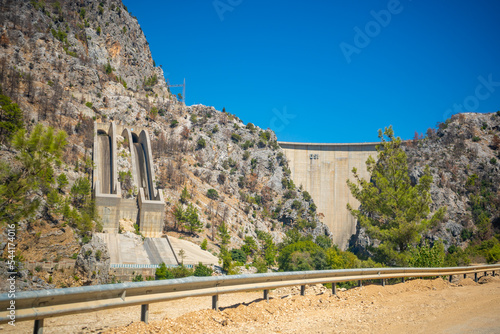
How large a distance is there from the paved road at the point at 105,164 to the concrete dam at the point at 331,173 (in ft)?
124

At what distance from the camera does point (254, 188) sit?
2729 inches

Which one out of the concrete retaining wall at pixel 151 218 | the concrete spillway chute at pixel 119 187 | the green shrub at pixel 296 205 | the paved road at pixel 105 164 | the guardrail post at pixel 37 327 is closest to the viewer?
the guardrail post at pixel 37 327

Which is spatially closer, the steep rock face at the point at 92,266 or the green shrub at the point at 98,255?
the steep rock face at the point at 92,266

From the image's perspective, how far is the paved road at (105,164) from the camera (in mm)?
45594

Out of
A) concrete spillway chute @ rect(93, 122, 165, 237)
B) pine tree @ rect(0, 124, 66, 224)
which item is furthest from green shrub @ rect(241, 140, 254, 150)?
pine tree @ rect(0, 124, 66, 224)

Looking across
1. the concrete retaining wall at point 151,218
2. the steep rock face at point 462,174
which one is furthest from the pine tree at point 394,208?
the steep rock face at point 462,174

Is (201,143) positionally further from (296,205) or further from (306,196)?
(306,196)

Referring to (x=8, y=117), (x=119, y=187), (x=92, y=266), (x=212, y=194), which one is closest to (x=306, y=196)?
(x=212, y=194)

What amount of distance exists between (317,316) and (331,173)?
7054 centimetres

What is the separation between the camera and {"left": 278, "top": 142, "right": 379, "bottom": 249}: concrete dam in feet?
237

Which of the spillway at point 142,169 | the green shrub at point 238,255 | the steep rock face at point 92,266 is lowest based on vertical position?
the green shrub at point 238,255

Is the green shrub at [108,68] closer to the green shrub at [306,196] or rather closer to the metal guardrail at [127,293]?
the green shrub at [306,196]

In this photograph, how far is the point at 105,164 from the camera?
48844 mm

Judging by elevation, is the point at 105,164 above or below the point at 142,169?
above
